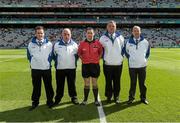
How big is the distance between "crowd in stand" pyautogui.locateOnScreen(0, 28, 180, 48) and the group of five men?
4688 cm

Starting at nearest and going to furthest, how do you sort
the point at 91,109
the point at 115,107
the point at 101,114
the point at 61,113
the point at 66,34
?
the point at 101,114 → the point at 61,113 → the point at 91,109 → the point at 115,107 → the point at 66,34

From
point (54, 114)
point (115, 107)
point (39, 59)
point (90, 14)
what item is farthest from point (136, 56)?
point (90, 14)

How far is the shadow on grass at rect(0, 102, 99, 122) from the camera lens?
7.80 metres

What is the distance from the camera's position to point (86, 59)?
9.17m

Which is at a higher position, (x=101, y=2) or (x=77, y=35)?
(x=101, y=2)

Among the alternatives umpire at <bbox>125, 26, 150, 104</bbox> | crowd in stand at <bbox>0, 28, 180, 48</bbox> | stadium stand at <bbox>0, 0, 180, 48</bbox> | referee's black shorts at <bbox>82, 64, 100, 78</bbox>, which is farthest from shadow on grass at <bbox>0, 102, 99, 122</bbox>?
stadium stand at <bbox>0, 0, 180, 48</bbox>

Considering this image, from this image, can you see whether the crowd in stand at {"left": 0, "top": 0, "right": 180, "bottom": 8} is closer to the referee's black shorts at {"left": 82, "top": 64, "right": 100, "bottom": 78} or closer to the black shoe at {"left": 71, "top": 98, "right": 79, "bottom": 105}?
the black shoe at {"left": 71, "top": 98, "right": 79, "bottom": 105}

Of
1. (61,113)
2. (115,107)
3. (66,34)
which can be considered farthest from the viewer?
(66,34)

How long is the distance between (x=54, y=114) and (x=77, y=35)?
53.2 m

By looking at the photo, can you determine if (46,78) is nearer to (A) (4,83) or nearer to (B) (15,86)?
(B) (15,86)

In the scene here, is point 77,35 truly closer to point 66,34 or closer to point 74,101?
point 74,101

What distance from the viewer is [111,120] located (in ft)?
25.3

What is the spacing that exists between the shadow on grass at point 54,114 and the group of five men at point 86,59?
31 centimetres

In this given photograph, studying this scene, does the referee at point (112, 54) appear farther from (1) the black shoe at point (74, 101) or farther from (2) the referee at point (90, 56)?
(1) the black shoe at point (74, 101)
